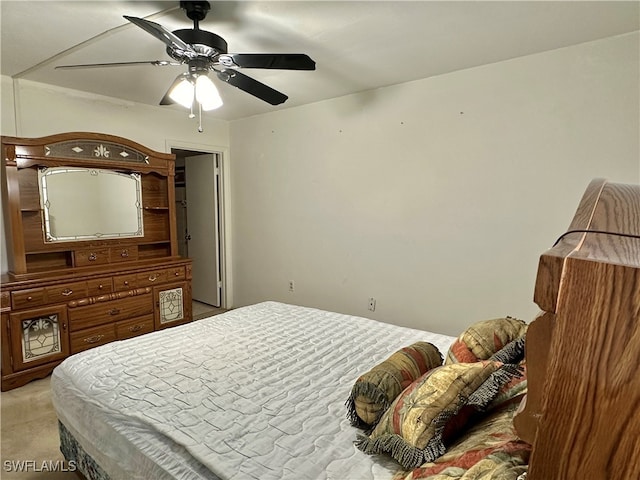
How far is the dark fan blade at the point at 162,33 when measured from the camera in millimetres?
1479

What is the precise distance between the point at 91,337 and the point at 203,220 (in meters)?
2.11

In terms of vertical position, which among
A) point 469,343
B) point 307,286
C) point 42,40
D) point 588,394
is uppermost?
point 42,40

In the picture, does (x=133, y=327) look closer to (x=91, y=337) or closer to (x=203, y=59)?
(x=91, y=337)

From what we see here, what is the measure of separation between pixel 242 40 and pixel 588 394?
8.17 feet

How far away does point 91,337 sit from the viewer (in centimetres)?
311

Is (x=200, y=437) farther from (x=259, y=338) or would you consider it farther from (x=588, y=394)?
(x=588, y=394)

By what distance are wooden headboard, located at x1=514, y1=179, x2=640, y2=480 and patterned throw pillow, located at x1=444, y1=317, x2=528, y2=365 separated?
0.95 meters

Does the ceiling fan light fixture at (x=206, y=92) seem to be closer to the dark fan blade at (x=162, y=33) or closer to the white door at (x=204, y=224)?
the dark fan blade at (x=162, y=33)

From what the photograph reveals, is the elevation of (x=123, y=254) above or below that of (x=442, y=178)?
below

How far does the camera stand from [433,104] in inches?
117

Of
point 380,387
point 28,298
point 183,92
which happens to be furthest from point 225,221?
point 380,387

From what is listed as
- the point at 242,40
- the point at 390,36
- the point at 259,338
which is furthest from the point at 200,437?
the point at 390,36

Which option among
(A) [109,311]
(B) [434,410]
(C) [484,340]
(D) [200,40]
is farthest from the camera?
(A) [109,311]

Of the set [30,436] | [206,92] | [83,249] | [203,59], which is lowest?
[30,436]
